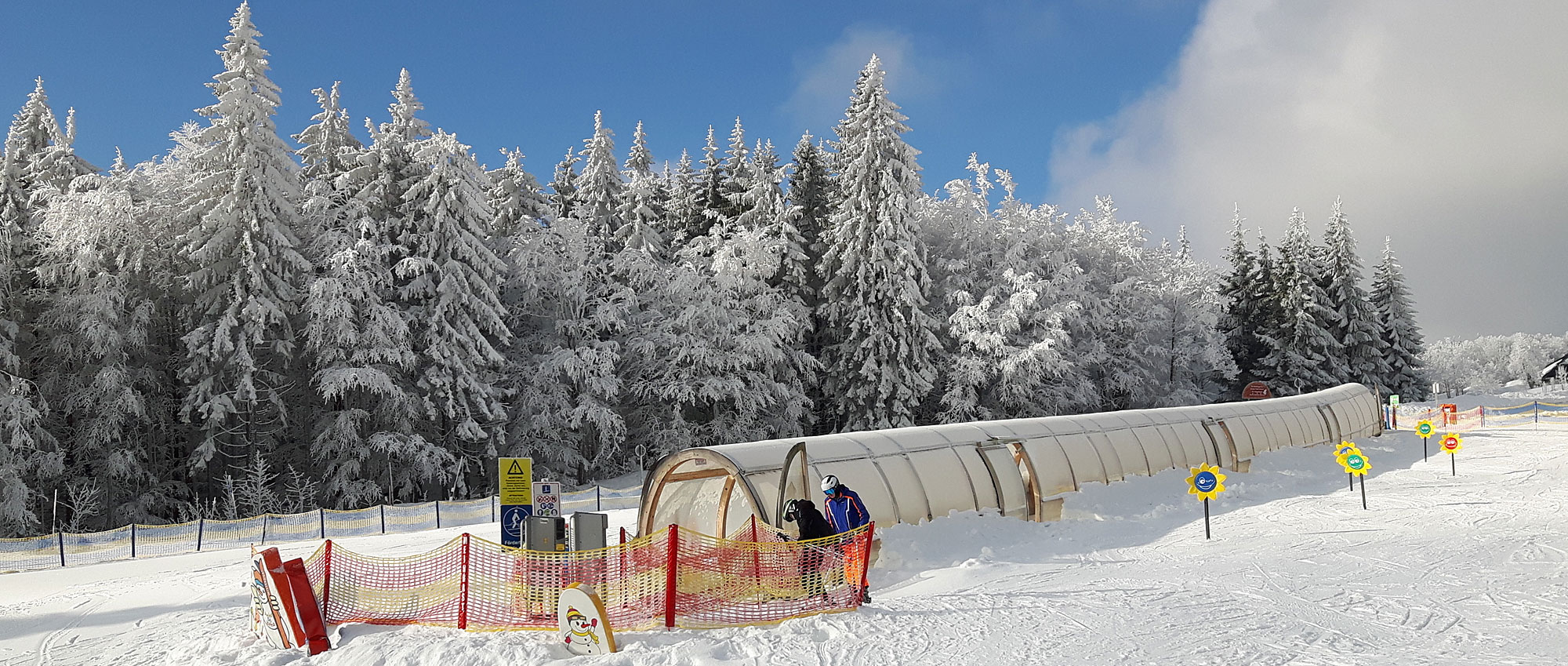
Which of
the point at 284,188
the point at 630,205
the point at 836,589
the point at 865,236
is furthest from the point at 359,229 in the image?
the point at 836,589

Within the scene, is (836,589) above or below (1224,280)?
below

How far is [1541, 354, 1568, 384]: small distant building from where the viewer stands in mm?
77000

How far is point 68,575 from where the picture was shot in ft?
59.5

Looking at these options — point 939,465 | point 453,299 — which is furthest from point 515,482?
point 453,299

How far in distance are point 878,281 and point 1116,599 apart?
28311mm

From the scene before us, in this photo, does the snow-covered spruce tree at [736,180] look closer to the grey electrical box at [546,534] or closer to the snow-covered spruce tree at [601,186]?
the snow-covered spruce tree at [601,186]

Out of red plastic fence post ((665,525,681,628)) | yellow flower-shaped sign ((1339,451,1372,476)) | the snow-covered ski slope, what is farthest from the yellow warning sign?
yellow flower-shaped sign ((1339,451,1372,476))

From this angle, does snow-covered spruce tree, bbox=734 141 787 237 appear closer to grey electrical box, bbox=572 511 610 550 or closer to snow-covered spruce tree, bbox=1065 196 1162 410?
snow-covered spruce tree, bbox=1065 196 1162 410

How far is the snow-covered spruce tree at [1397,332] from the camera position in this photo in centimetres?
5662

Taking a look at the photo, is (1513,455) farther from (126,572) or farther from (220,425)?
(220,425)

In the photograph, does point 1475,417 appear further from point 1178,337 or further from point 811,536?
point 811,536

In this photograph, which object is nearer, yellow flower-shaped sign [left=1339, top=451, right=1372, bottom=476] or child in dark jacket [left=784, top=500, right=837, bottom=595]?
child in dark jacket [left=784, top=500, right=837, bottom=595]

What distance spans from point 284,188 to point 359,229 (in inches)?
103

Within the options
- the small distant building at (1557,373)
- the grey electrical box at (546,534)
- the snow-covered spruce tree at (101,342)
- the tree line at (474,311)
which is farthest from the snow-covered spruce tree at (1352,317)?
the snow-covered spruce tree at (101,342)
